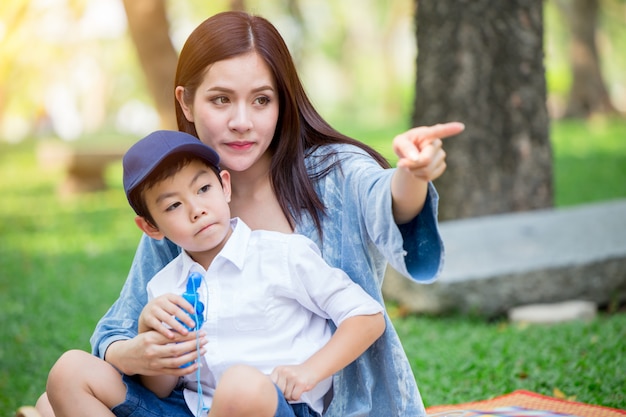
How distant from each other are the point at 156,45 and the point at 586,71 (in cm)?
818

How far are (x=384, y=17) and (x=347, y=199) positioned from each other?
82.5 feet

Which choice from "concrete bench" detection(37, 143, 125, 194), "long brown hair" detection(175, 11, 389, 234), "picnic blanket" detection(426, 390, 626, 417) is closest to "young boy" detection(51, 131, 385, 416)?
"long brown hair" detection(175, 11, 389, 234)

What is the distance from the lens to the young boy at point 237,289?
2.32 m

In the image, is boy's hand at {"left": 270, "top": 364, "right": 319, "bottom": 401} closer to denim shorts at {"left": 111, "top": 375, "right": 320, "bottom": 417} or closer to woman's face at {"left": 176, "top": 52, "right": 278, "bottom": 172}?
denim shorts at {"left": 111, "top": 375, "right": 320, "bottom": 417}

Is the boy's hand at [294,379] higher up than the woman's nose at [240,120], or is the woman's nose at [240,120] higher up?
the woman's nose at [240,120]

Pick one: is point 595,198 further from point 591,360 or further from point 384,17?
point 384,17

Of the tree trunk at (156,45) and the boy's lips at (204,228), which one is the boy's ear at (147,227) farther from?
the tree trunk at (156,45)

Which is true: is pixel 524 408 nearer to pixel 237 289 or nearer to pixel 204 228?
pixel 237 289

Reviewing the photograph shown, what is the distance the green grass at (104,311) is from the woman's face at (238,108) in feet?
4.01

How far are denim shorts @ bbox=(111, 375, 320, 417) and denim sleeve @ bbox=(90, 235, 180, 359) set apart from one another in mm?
198

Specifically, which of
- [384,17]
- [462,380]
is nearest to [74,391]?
[462,380]

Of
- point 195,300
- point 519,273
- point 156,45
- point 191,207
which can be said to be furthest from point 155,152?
point 156,45

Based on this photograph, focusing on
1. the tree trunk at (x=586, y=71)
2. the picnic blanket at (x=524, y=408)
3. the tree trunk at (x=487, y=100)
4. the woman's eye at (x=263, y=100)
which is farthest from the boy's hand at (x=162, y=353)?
the tree trunk at (x=586, y=71)

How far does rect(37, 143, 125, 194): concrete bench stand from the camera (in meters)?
10.7
